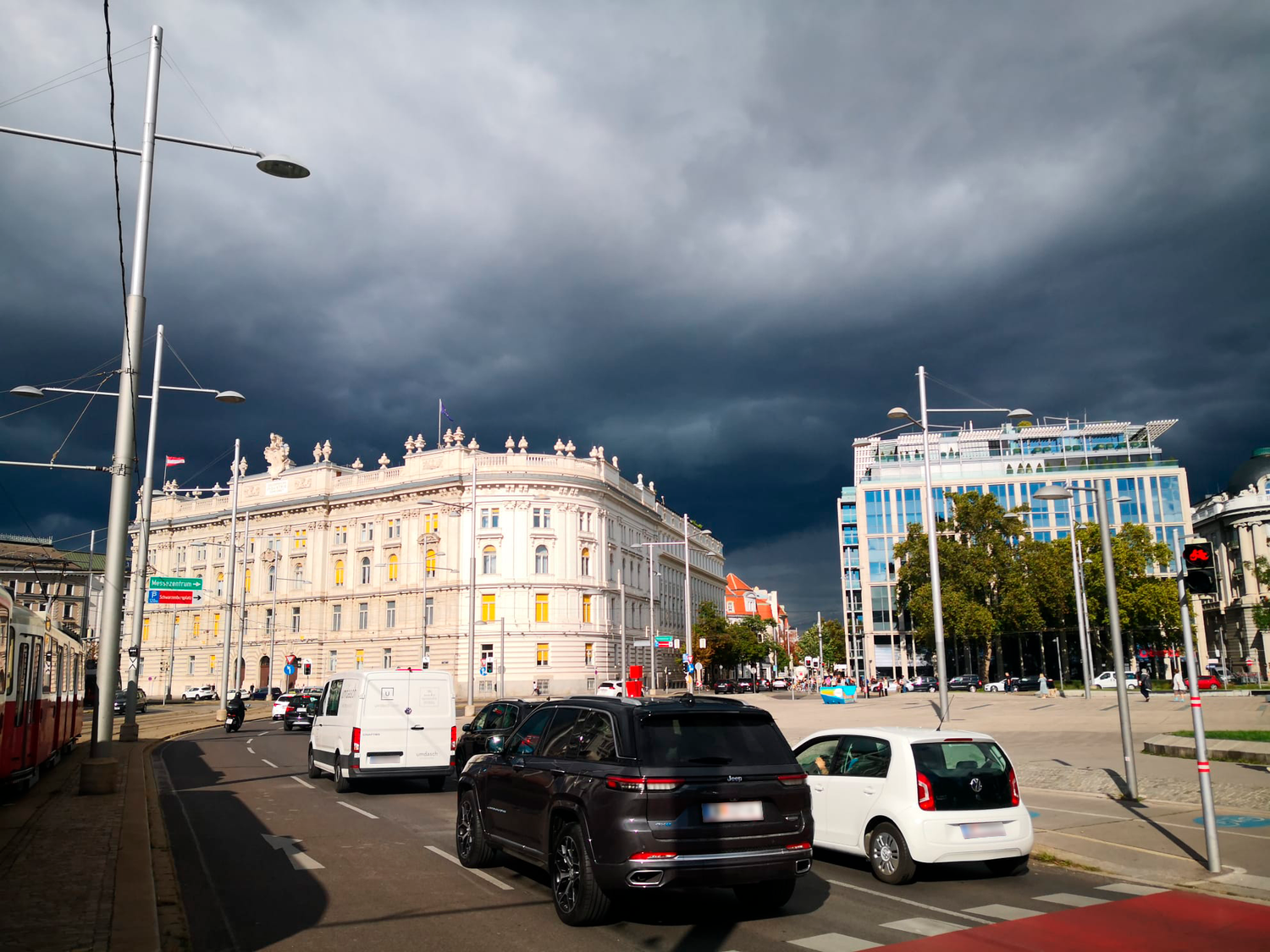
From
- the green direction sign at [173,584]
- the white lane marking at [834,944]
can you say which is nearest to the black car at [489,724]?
the white lane marking at [834,944]

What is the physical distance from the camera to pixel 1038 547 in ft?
242

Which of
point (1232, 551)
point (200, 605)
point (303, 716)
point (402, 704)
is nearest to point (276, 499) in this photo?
point (200, 605)

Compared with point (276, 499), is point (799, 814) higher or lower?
lower

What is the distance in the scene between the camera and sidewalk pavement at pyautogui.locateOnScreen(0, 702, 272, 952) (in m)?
6.92

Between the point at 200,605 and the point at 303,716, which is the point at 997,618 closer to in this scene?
the point at 303,716

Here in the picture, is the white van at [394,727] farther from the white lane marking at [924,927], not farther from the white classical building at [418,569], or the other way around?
Answer: the white classical building at [418,569]

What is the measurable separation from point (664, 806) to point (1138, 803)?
10.1m

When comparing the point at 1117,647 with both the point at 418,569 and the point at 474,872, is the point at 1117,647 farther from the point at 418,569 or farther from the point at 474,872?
the point at 418,569

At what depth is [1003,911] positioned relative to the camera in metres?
8.40

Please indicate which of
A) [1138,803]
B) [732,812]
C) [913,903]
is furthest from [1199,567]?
[732,812]

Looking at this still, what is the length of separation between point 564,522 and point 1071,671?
49.6 metres

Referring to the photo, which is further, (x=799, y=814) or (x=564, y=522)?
(x=564, y=522)

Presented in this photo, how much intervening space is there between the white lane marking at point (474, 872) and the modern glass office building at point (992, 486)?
81616 mm

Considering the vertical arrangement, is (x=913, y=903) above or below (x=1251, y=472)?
below
